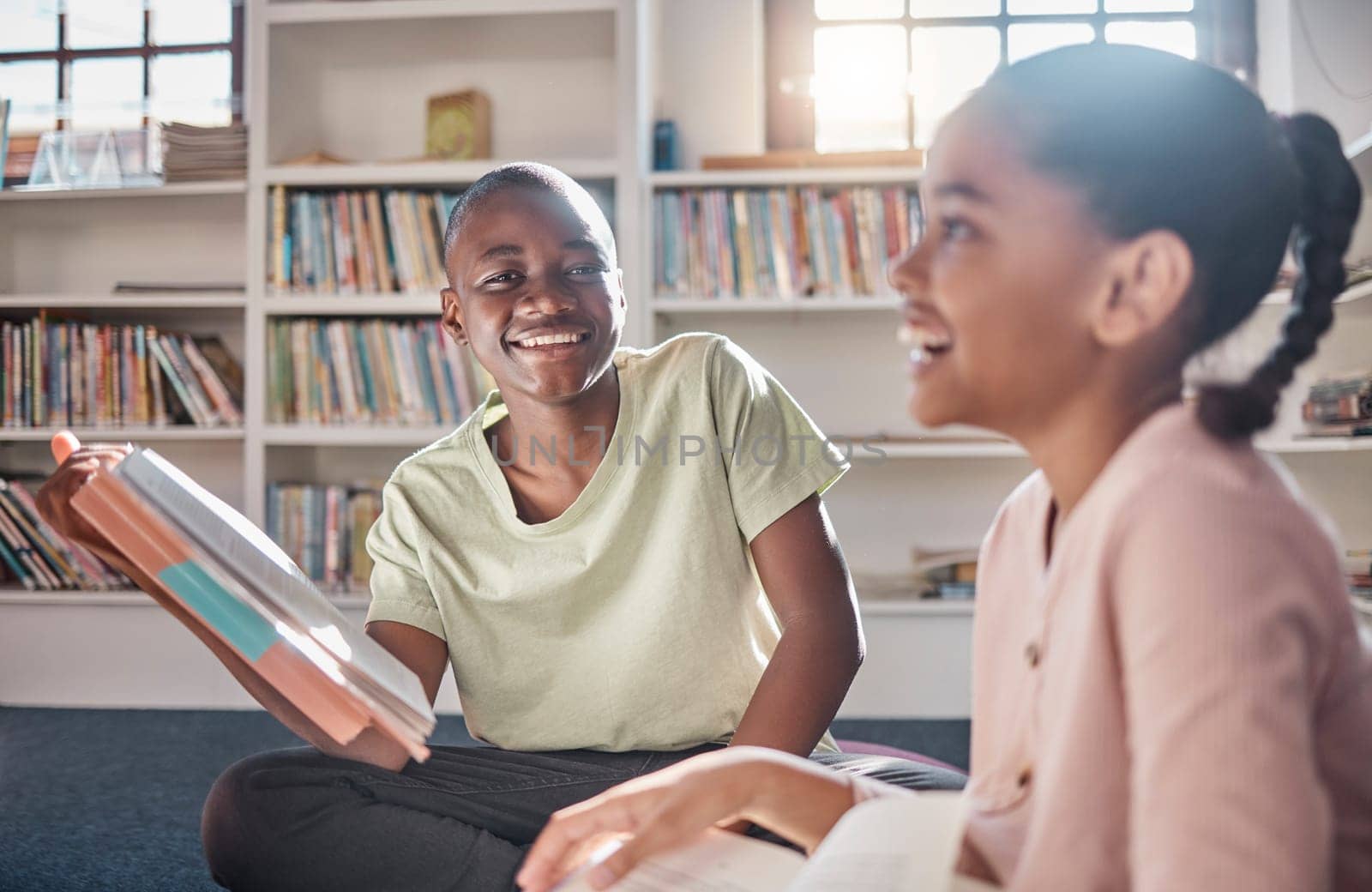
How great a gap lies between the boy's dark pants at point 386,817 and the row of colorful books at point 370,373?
67.3 inches

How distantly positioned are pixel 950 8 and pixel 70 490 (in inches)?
110

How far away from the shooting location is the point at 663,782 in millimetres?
645

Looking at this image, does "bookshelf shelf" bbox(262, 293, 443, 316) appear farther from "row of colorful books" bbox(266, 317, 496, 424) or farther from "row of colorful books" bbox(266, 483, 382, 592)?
"row of colorful books" bbox(266, 483, 382, 592)

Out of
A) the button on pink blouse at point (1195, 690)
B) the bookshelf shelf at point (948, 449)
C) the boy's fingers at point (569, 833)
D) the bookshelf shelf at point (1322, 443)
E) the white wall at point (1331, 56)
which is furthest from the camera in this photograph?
the white wall at point (1331, 56)

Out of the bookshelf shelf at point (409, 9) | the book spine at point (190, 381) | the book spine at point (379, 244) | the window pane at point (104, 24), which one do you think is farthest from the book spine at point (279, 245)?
the window pane at point (104, 24)

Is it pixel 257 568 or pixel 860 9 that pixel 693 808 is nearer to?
pixel 257 568

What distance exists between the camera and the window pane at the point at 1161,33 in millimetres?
3006

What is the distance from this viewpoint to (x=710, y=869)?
0.62m

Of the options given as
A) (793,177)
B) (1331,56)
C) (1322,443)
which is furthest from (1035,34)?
(1322,443)

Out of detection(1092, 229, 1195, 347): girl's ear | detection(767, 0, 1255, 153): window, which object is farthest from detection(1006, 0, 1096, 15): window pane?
detection(1092, 229, 1195, 347): girl's ear

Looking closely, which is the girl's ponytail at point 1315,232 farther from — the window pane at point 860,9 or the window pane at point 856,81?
the window pane at point 860,9

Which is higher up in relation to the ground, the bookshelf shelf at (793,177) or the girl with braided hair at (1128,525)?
the bookshelf shelf at (793,177)

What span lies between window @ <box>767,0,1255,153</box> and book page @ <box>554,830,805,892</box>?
261cm

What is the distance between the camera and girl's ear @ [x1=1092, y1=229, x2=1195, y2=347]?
0.53m
